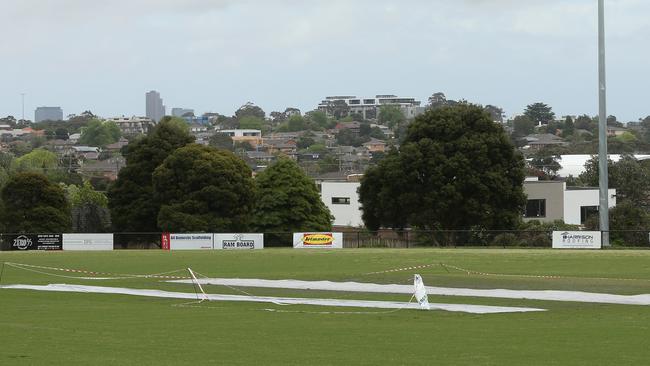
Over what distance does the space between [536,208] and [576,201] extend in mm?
5008

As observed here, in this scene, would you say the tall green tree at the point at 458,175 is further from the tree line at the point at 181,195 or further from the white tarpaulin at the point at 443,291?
the white tarpaulin at the point at 443,291

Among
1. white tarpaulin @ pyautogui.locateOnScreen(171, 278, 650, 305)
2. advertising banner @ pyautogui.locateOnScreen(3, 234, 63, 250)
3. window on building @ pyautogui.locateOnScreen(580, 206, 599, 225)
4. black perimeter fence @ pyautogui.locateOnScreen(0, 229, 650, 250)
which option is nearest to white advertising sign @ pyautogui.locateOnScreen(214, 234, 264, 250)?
black perimeter fence @ pyautogui.locateOnScreen(0, 229, 650, 250)

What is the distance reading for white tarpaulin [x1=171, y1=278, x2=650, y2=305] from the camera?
35.2 metres

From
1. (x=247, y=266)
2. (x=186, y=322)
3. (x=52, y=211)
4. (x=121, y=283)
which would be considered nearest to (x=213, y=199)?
(x=52, y=211)

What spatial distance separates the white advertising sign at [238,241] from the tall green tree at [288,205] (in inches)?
422

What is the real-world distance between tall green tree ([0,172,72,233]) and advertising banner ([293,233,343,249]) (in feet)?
65.4

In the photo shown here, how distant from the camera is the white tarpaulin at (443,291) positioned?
35156 mm

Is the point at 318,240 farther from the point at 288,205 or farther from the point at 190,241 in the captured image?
the point at 288,205

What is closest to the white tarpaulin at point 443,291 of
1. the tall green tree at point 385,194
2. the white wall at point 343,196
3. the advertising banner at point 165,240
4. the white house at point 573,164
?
the advertising banner at point 165,240

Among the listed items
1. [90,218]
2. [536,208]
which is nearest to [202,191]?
[90,218]

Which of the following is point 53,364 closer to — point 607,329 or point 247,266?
point 607,329

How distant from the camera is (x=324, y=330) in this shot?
989 inches

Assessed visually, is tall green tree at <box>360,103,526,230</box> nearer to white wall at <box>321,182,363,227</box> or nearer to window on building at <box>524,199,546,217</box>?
→ window on building at <box>524,199,546,217</box>

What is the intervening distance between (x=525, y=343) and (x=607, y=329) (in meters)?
4.05
